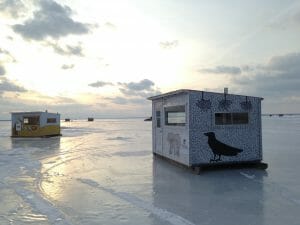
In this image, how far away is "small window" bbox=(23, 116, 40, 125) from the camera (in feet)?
98.6

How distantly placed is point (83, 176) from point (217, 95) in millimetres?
4762

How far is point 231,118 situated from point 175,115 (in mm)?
1959

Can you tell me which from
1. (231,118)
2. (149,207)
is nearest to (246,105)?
(231,118)

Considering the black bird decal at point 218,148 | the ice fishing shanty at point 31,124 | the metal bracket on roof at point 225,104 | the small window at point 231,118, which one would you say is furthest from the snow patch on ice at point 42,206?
the ice fishing shanty at point 31,124

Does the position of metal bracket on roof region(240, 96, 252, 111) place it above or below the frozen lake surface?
above

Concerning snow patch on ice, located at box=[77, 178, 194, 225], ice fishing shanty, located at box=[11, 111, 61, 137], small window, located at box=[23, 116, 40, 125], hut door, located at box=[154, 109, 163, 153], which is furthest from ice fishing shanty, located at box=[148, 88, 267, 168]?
small window, located at box=[23, 116, 40, 125]

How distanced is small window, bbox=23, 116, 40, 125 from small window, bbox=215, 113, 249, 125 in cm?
2230

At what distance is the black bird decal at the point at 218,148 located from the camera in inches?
422

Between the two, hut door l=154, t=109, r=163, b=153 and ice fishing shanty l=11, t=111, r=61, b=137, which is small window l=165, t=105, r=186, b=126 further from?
ice fishing shanty l=11, t=111, r=61, b=137

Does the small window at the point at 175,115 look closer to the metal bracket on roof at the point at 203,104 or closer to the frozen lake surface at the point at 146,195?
the metal bracket on roof at the point at 203,104

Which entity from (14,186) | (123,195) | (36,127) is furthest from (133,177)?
(36,127)

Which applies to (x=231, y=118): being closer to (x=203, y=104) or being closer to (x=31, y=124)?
(x=203, y=104)

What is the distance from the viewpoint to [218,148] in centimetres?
1077

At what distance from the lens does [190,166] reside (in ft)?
34.6
